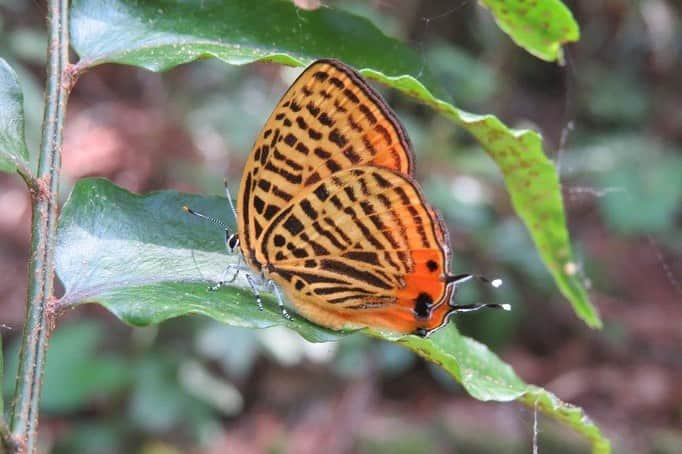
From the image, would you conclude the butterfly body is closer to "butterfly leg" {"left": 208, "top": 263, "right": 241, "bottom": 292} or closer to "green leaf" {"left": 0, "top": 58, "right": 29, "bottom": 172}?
"butterfly leg" {"left": 208, "top": 263, "right": 241, "bottom": 292}

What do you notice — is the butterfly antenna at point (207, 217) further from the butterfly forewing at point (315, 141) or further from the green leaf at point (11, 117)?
the green leaf at point (11, 117)

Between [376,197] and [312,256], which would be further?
[312,256]

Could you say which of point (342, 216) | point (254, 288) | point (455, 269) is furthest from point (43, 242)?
point (455, 269)

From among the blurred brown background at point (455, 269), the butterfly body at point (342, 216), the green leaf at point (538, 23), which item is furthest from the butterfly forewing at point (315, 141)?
the blurred brown background at point (455, 269)

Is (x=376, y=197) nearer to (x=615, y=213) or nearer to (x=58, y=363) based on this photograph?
(x=58, y=363)

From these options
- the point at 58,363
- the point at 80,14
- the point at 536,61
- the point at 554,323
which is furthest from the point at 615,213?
the point at 80,14

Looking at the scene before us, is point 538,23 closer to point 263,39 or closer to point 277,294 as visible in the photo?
point 263,39
